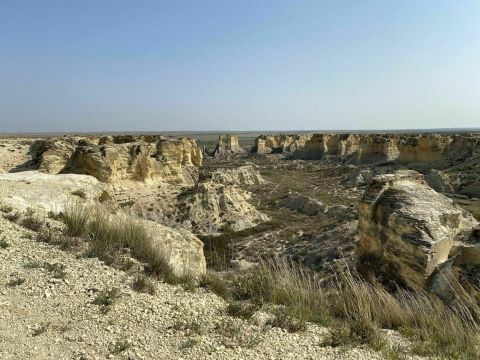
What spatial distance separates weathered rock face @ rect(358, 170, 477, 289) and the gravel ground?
5.45 m

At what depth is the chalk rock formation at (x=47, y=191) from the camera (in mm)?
9516

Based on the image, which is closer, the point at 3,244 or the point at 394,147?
the point at 3,244

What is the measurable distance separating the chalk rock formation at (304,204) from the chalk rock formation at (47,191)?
846 inches

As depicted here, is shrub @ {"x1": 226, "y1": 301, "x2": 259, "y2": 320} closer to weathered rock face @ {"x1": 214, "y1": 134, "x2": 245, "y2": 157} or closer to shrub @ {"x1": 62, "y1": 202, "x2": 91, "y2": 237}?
shrub @ {"x1": 62, "y1": 202, "x2": 91, "y2": 237}

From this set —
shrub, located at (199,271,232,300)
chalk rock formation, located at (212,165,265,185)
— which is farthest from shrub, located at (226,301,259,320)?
chalk rock formation, located at (212,165,265,185)

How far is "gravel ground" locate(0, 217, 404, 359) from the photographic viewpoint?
14.0ft

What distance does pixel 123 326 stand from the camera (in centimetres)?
469

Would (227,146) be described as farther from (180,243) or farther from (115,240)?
(115,240)

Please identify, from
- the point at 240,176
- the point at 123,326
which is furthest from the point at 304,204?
the point at 123,326

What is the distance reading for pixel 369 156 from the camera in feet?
239

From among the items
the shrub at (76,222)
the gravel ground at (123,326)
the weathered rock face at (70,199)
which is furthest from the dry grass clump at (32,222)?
the gravel ground at (123,326)

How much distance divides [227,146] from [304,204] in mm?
71599

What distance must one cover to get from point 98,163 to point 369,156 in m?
58.3

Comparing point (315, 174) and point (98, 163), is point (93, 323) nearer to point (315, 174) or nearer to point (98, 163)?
point (98, 163)
